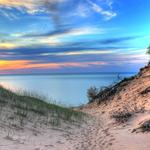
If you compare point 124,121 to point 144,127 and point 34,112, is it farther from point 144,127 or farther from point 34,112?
point 34,112

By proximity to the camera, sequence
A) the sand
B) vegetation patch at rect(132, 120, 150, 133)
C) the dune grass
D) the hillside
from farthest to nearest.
→ the dune grass
vegetation patch at rect(132, 120, 150, 133)
the hillside
the sand

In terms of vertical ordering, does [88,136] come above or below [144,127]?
below

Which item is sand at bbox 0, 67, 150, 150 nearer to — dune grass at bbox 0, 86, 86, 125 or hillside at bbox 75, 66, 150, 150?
hillside at bbox 75, 66, 150, 150

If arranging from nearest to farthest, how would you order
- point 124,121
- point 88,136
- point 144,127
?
1. point 144,127
2. point 88,136
3. point 124,121

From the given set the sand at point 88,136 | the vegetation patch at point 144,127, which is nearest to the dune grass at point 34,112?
the sand at point 88,136

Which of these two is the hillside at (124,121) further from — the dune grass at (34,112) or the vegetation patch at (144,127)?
the dune grass at (34,112)

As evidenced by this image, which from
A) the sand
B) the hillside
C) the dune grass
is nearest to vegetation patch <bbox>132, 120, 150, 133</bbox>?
the hillside

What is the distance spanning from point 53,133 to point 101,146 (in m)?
2.06

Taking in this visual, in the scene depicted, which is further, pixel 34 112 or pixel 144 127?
pixel 34 112

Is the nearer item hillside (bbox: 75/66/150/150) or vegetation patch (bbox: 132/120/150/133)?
hillside (bbox: 75/66/150/150)

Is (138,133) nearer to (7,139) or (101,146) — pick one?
(101,146)

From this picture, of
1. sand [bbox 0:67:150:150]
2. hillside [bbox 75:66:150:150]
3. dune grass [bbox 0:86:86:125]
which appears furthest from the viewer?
dune grass [bbox 0:86:86:125]

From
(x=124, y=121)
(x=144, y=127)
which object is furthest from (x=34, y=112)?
(x=144, y=127)

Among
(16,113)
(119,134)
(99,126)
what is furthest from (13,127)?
(99,126)
